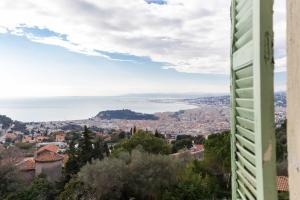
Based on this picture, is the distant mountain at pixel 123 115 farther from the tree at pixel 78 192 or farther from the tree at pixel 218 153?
the tree at pixel 78 192

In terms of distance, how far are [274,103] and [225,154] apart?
14.5 m

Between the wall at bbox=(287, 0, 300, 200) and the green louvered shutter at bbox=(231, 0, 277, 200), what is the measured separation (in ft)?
0.12

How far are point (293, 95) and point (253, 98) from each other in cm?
17

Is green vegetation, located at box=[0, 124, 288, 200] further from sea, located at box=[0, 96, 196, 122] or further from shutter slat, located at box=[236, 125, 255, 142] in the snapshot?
sea, located at box=[0, 96, 196, 122]

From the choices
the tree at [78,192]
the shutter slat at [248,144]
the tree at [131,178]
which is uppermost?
the shutter slat at [248,144]

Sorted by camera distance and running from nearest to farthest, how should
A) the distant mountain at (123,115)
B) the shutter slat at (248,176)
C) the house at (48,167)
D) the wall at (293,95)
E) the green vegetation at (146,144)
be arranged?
the wall at (293,95) → the shutter slat at (248,176) → the green vegetation at (146,144) → the house at (48,167) → the distant mountain at (123,115)

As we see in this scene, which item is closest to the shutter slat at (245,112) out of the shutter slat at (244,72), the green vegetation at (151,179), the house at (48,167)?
the shutter slat at (244,72)

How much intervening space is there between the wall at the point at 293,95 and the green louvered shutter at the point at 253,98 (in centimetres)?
4

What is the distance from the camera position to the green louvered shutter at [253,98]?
0.78m

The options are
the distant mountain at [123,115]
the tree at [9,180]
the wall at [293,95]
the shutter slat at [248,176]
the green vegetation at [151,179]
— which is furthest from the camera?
the distant mountain at [123,115]

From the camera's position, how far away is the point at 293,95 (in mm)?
750

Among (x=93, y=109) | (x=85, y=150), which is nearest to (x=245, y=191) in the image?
(x=85, y=150)

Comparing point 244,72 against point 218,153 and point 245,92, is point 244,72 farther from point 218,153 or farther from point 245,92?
point 218,153

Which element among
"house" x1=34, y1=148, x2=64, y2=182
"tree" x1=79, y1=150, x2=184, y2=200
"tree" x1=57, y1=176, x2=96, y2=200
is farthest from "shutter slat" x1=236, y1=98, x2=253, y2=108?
"house" x1=34, y1=148, x2=64, y2=182
